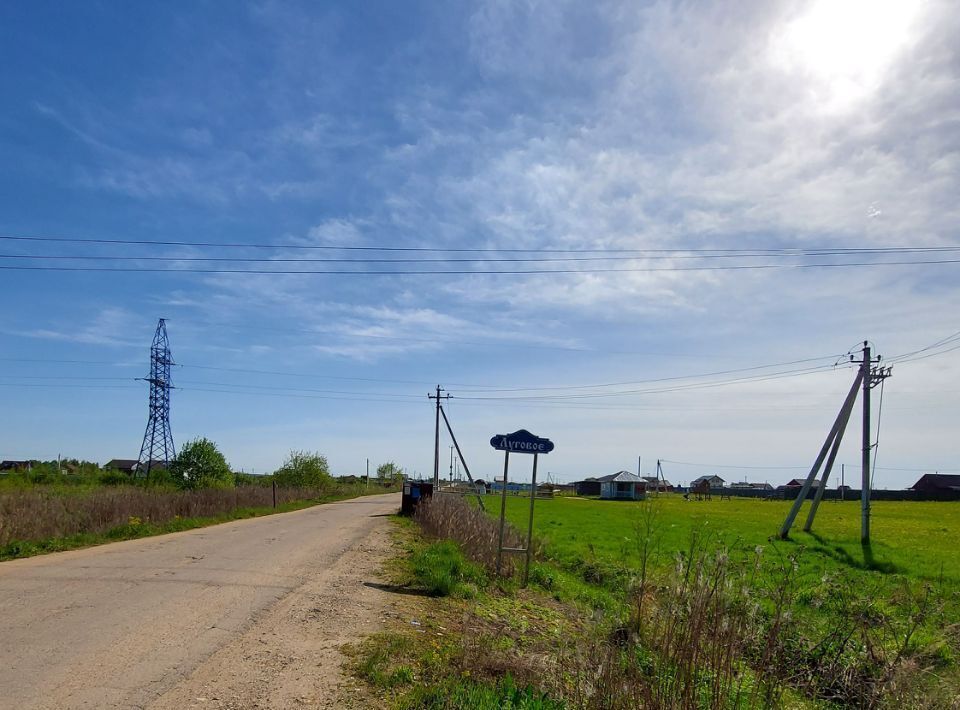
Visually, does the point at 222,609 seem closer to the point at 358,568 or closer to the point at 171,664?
the point at 171,664

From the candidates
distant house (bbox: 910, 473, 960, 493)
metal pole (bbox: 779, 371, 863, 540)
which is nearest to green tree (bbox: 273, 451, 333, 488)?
metal pole (bbox: 779, 371, 863, 540)

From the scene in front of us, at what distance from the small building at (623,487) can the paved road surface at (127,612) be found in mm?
90301

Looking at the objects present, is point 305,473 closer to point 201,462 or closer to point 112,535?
point 201,462

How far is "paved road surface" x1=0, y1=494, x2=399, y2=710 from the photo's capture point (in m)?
5.25

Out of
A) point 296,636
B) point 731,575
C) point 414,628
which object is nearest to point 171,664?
point 296,636

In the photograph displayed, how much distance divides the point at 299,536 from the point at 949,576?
15.9m

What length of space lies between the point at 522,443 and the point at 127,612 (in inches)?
237

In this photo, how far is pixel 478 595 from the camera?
10023 millimetres

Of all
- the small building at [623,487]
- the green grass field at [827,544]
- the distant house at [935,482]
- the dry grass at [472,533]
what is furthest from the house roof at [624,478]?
the dry grass at [472,533]

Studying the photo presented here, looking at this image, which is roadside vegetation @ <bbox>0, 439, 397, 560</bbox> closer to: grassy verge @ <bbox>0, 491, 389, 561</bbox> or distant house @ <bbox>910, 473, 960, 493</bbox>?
grassy verge @ <bbox>0, 491, 389, 561</bbox>

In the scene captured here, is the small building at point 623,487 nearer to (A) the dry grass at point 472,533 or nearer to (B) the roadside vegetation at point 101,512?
(B) the roadside vegetation at point 101,512

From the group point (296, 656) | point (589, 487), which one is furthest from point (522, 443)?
point (589, 487)

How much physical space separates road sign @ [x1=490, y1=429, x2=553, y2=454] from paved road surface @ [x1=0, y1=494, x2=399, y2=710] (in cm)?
363

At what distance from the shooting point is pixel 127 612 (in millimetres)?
7523
